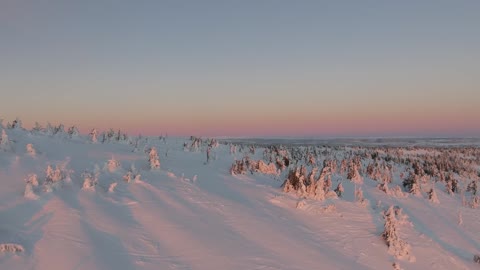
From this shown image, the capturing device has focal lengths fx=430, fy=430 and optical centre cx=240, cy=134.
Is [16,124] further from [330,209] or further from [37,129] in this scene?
[330,209]

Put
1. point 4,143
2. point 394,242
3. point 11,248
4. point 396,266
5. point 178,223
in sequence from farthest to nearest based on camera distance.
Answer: point 4,143
point 394,242
point 178,223
point 396,266
point 11,248

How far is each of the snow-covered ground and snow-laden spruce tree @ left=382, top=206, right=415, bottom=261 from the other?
11cm

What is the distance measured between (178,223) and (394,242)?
4460 mm

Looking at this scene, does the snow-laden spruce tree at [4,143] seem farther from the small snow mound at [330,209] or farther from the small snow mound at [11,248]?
the small snow mound at [330,209]

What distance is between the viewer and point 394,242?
889 centimetres

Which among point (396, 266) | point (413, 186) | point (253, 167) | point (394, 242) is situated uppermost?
point (253, 167)

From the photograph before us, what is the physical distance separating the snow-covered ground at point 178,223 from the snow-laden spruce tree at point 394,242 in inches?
4.3

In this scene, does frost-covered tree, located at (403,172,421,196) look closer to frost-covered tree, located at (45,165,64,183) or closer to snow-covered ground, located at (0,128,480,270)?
snow-covered ground, located at (0,128,480,270)

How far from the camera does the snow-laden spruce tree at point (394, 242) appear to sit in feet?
28.6

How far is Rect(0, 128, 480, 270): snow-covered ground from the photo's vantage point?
21.8ft

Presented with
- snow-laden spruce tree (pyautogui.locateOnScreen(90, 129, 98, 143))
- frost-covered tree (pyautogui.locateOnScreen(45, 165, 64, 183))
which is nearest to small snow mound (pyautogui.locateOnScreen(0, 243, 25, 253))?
frost-covered tree (pyautogui.locateOnScreen(45, 165, 64, 183))

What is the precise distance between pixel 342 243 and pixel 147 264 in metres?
4.15

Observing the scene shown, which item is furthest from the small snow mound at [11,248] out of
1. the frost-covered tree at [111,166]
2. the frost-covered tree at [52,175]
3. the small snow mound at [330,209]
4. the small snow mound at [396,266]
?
the small snow mound at [330,209]

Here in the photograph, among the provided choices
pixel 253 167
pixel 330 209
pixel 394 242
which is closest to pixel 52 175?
pixel 330 209
